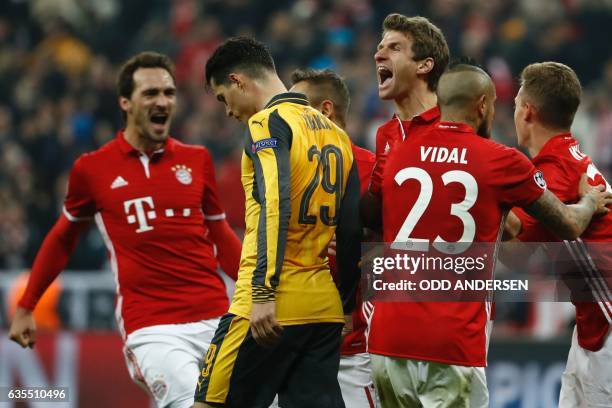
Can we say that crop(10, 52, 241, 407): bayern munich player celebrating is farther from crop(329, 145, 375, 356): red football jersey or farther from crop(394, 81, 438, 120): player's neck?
crop(394, 81, 438, 120): player's neck

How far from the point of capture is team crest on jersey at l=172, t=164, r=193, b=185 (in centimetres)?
753

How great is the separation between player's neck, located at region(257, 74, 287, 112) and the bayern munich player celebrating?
1.57 meters

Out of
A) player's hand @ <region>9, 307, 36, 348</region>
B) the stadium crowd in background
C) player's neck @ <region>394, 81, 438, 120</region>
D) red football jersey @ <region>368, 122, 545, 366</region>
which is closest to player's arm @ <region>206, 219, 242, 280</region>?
player's hand @ <region>9, 307, 36, 348</region>

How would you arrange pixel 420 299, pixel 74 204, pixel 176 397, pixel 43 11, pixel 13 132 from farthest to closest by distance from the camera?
1. pixel 43 11
2. pixel 13 132
3. pixel 74 204
4. pixel 176 397
5. pixel 420 299

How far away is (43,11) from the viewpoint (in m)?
19.6

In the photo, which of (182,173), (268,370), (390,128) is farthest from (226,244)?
(268,370)

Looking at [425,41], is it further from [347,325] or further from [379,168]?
[347,325]

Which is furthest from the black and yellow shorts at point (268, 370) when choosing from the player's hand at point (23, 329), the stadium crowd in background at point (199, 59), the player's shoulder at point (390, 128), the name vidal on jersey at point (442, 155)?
the stadium crowd in background at point (199, 59)

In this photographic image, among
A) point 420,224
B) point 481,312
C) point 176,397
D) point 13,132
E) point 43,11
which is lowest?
point 176,397

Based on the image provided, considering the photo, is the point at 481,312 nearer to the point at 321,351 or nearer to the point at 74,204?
the point at 321,351

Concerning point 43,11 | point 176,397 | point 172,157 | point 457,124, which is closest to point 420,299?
point 457,124

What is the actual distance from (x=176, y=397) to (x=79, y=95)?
11.9 metres

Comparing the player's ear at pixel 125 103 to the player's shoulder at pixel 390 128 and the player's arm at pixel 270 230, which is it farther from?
the player's arm at pixel 270 230

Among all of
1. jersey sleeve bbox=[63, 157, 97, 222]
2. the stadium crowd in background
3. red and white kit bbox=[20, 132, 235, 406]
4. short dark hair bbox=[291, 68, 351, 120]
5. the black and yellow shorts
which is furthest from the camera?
the stadium crowd in background
